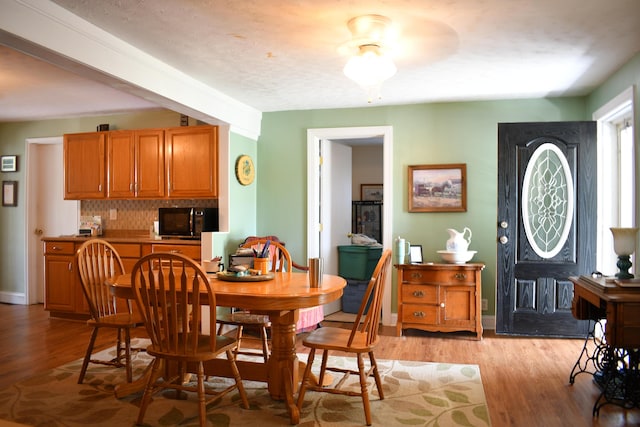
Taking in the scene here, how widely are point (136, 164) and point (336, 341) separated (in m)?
3.52

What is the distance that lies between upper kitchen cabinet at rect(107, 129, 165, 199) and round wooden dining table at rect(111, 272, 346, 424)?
227 cm

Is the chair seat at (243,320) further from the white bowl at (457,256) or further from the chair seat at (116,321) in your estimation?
the white bowl at (457,256)

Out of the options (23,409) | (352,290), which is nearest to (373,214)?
(352,290)

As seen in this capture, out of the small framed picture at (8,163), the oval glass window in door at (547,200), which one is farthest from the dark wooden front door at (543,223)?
the small framed picture at (8,163)

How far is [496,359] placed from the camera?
12.8ft

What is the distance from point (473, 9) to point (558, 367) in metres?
2.60

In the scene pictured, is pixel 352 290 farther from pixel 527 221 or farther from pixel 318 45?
pixel 318 45

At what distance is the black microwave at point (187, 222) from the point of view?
500 centimetres

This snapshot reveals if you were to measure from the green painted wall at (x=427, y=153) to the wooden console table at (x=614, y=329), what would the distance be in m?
1.67

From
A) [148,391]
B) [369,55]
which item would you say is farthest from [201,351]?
[369,55]

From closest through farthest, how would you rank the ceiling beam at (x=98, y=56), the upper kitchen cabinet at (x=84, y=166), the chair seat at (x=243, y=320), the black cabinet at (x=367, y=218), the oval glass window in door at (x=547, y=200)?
1. the ceiling beam at (x=98, y=56)
2. the chair seat at (x=243, y=320)
3. the oval glass window in door at (x=547, y=200)
4. the upper kitchen cabinet at (x=84, y=166)
5. the black cabinet at (x=367, y=218)

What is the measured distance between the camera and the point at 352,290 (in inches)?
235

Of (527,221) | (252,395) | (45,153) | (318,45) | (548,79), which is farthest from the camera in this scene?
(45,153)

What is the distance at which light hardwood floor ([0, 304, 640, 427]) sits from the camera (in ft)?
9.34
